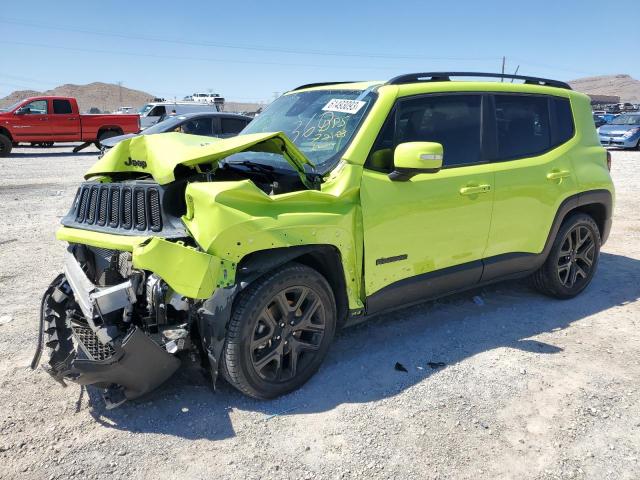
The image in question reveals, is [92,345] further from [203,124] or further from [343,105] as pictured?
[203,124]

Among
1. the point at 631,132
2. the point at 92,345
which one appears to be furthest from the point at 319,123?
the point at 631,132

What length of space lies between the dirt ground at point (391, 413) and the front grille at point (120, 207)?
3.46ft

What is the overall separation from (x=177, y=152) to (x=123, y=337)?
1.11 metres

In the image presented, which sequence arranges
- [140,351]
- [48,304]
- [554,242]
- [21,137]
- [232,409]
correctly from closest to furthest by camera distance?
[140,351]
[232,409]
[48,304]
[554,242]
[21,137]

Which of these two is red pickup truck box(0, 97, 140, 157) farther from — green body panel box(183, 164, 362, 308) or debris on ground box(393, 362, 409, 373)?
debris on ground box(393, 362, 409, 373)

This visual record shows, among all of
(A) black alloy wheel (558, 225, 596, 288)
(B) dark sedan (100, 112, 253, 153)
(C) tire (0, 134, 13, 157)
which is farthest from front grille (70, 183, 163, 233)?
(C) tire (0, 134, 13, 157)

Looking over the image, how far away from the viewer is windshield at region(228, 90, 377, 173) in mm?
3432

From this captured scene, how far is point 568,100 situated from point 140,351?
4.14m

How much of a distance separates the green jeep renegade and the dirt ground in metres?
0.25

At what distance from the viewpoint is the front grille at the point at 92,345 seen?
280 cm

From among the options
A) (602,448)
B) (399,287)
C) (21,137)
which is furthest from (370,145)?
(21,137)

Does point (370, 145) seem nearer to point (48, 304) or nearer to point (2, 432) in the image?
point (48, 304)

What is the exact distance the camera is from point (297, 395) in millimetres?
3188

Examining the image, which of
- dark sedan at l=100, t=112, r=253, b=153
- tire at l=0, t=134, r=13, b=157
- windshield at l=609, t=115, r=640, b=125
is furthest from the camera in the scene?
windshield at l=609, t=115, r=640, b=125
